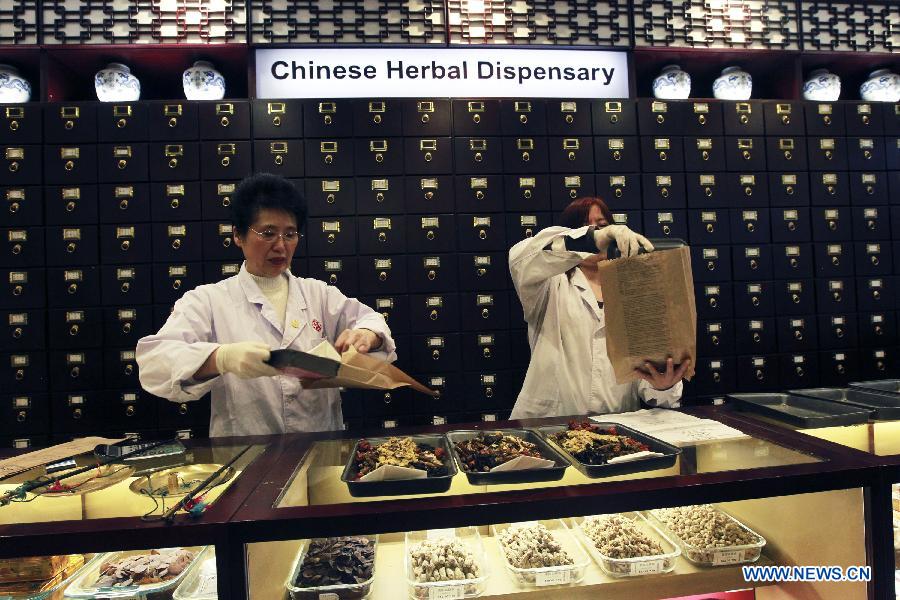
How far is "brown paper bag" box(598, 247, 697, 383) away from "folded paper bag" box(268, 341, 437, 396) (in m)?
0.51

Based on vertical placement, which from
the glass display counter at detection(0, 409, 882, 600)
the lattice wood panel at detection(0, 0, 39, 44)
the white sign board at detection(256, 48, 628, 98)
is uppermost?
the lattice wood panel at detection(0, 0, 39, 44)

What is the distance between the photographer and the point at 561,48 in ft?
11.0

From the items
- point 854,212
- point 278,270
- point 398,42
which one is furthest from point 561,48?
point 278,270

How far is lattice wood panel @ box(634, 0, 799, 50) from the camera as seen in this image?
347 centimetres

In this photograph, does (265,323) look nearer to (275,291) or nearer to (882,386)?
(275,291)

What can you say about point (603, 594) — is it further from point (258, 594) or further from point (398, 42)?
point (398, 42)

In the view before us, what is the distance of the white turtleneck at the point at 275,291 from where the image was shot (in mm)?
1806

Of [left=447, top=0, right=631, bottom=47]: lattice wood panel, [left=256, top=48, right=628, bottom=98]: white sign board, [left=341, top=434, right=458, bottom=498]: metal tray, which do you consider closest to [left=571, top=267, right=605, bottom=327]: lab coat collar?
[left=341, top=434, right=458, bottom=498]: metal tray

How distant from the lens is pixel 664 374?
1.28m

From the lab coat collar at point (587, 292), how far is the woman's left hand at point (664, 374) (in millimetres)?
648

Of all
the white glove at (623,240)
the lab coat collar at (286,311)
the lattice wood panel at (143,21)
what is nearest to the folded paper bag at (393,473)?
the white glove at (623,240)

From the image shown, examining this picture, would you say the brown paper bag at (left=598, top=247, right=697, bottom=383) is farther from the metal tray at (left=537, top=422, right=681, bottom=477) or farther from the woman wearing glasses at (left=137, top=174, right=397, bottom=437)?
the woman wearing glasses at (left=137, top=174, right=397, bottom=437)

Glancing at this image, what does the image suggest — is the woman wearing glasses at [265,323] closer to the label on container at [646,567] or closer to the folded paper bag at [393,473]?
the folded paper bag at [393,473]

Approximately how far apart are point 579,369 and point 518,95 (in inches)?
82.3
